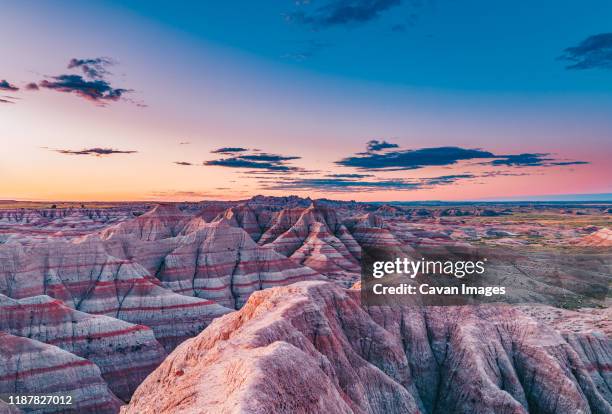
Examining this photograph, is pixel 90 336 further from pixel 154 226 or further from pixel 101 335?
pixel 154 226

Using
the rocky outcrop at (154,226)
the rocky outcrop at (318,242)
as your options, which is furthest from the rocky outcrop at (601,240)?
the rocky outcrop at (154,226)

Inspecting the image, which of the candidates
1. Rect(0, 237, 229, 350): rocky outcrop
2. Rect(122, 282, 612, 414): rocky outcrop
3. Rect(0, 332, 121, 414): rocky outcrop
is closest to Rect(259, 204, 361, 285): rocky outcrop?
Rect(0, 237, 229, 350): rocky outcrop

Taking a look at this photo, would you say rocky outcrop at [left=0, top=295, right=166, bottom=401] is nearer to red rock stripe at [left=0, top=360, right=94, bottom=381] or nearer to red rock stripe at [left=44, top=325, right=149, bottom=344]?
red rock stripe at [left=44, top=325, right=149, bottom=344]

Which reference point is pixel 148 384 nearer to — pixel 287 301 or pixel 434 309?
pixel 287 301
